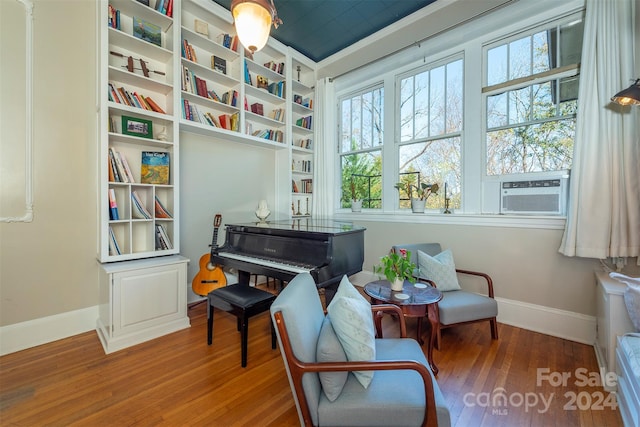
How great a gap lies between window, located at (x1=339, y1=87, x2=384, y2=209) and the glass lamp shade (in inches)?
94.0

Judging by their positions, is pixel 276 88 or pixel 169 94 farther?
pixel 276 88

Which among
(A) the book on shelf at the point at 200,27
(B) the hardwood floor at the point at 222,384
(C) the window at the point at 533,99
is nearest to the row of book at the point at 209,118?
(A) the book on shelf at the point at 200,27

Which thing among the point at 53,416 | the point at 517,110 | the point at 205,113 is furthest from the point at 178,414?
the point at 517,110

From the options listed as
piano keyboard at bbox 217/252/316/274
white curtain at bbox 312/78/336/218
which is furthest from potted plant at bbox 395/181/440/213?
piano keyboard at bbox 217/252/316/274

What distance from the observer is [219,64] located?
306cm

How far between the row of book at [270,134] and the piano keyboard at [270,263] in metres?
1.63

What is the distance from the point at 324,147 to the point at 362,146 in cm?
56

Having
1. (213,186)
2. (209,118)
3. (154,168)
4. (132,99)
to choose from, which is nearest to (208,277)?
(213,186)

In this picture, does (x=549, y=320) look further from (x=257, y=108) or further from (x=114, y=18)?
(x=114, y=18)

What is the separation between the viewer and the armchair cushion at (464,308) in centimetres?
207

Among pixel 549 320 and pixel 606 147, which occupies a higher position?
pixel 606 147

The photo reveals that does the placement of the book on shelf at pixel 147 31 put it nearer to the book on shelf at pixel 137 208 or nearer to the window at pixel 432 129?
the book on shelf at pixel 137 208

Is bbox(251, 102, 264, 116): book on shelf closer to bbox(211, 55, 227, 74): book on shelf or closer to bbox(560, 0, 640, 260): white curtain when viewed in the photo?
bbox(211, 55, 227, 74): book on shelf

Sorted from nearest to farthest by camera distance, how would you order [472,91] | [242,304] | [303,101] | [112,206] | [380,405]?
1. [380,405]
2. [242,304]
3. [112,206]
4. [472,91]
5. [303,101]
